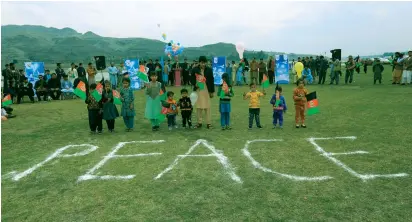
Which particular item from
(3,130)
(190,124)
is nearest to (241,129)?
(190,124)

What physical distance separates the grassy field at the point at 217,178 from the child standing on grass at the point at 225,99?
37 centimetres

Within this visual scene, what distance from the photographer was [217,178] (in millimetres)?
6023

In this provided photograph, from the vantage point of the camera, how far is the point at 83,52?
5561 inches

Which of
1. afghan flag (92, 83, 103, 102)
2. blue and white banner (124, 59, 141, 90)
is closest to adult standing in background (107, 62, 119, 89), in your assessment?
blue and white banner (124, 59, 141, 90)

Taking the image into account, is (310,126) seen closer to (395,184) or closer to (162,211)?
(395,184)

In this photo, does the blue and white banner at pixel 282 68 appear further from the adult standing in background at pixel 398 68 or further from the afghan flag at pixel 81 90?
the afghan flag at pixel 81 90

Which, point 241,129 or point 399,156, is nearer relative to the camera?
point 399,156

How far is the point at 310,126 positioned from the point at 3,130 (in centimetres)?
988

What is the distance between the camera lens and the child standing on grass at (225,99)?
9609mm

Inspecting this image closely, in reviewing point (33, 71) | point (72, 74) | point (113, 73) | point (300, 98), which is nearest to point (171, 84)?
point (113, 73)

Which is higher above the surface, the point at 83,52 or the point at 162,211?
the point at 83,52

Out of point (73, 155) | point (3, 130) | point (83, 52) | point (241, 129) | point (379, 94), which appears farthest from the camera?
point (83, 52)

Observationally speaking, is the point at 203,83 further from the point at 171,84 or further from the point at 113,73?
the point at 171,84

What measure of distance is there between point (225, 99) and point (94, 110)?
152 inches
